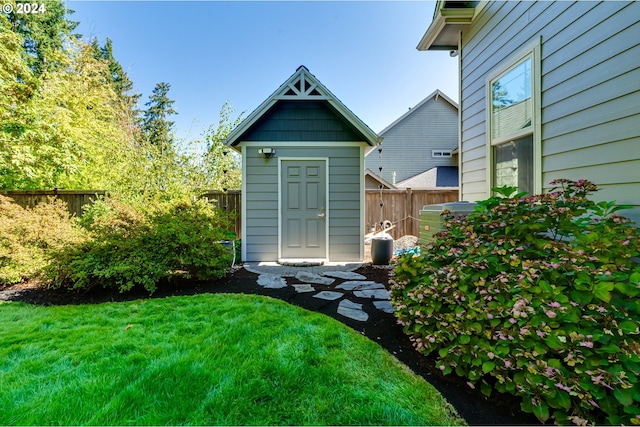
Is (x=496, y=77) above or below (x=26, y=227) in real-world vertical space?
above

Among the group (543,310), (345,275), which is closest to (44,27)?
(345,275)

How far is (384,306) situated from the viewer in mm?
3123

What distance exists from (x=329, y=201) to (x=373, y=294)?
252 centimetres

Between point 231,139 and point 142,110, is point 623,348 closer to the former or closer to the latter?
point 231,139

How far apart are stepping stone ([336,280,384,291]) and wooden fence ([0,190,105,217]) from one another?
681 centimetres

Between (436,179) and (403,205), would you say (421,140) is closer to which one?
(436,179)

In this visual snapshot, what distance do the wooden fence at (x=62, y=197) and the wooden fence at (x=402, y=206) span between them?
7.83 m

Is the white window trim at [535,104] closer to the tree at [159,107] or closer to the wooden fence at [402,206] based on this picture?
the wooden fence at [402,206]

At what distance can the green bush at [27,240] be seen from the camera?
4133mm

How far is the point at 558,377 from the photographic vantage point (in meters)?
1.38

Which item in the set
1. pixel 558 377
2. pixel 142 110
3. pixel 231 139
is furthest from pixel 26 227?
pixel 142 110

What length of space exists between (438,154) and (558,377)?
1488 cm

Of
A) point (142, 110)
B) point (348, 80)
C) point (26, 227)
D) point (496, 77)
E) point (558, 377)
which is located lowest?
point (558, 377)

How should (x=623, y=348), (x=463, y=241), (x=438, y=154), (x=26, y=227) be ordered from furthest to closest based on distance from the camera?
(x=438, y=154) < (x=26, y=227) < (x=463, y=241) < (x=623, y=348)
